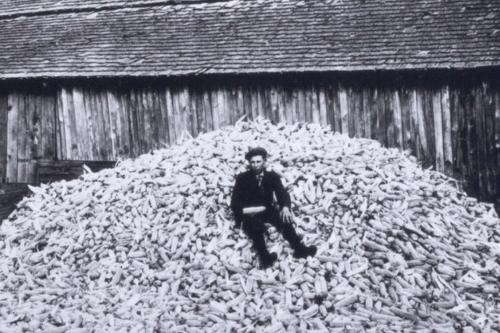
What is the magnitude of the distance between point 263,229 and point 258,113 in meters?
4.12

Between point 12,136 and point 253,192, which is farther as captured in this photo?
point 12,136

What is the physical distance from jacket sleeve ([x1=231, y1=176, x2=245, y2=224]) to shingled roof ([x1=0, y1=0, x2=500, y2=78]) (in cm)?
342

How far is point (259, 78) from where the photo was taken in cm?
1033

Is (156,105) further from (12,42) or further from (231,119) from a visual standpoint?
(12,42)

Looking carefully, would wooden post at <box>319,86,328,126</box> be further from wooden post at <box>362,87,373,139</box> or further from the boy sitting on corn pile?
the boy sitting on corn pile

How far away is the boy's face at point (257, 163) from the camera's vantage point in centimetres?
677

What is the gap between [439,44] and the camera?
9500 mm

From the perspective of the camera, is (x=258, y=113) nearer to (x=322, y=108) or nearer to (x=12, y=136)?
(x=322, y=108)

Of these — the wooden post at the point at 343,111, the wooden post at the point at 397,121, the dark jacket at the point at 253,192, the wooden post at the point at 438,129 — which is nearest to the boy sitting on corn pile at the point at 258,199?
the dark jacket at the point at 253,192

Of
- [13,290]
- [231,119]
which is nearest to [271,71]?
[231,119]

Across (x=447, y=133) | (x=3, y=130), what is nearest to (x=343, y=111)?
(x=447, y=133)

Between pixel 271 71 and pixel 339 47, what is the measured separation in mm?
1277

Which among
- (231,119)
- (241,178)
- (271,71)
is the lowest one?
(241,178)

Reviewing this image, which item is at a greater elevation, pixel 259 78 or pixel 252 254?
pixel 259 78
